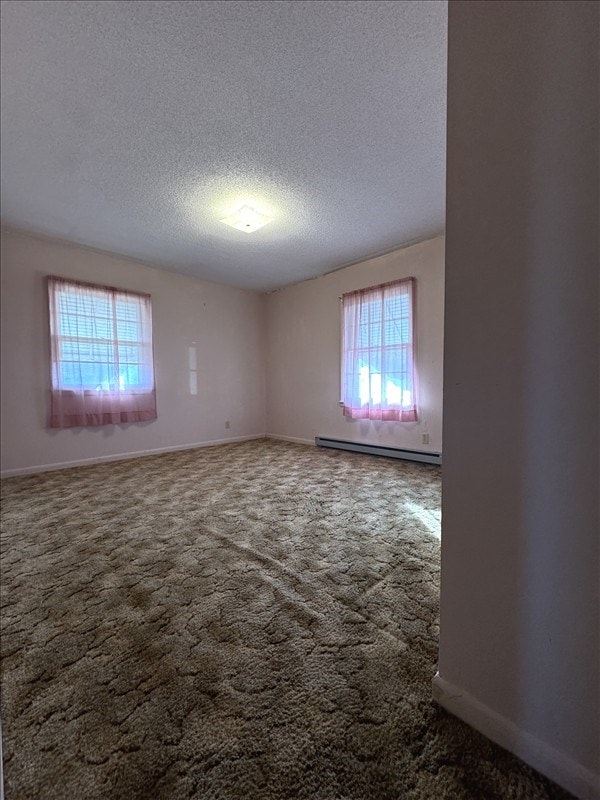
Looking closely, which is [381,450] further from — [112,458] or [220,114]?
[220,114]

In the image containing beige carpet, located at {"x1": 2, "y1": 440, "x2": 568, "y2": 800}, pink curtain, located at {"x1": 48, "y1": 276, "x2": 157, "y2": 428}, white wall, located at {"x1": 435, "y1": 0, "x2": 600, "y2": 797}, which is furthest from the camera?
pink curtain, located at {"x1": 48, "y1": 276, "x2": 157, "y2": 428}

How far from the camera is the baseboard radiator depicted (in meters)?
3.68

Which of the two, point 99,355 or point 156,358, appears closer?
point 99,355

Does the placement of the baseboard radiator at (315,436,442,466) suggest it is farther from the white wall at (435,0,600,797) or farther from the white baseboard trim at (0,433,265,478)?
the white wall at (435,0,600,797)

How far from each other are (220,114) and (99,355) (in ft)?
9.89

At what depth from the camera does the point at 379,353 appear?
161 inches

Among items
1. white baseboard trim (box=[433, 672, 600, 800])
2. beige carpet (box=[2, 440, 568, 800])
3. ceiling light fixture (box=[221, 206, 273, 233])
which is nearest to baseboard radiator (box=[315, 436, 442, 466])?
beige carpet (box=[2, 440, 568, 800])

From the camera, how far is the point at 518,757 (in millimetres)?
741

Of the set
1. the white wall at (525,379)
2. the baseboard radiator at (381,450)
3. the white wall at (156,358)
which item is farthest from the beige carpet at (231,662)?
the white wall at (156,358)

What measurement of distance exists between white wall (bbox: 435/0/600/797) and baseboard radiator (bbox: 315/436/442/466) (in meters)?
2.77

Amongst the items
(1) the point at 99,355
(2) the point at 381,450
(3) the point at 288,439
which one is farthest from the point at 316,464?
(1) the point at 99,355

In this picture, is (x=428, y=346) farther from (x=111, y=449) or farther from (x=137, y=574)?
(x=111, y=449)

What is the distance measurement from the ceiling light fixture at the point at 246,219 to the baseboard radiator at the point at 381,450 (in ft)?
9.60

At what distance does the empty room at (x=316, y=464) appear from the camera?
67cm
